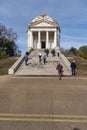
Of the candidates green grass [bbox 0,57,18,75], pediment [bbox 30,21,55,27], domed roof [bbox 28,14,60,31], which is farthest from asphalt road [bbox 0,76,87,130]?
pediment [bbox 30,21,55,27]

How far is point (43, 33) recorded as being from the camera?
285 ft

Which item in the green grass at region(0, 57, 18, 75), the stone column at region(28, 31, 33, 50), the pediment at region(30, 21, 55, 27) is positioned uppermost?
the pediment at region(30, 21, 55, 27)

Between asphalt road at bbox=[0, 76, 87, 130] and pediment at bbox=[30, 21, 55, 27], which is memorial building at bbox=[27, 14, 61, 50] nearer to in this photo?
pediment at bbox=[30, 21, 55, 27]

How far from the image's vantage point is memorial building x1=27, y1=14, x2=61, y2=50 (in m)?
83.8

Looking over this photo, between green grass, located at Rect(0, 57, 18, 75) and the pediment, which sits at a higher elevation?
the pediment

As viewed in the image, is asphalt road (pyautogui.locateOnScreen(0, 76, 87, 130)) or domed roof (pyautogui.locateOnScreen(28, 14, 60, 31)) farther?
domed roof (pyautogui.locateOnScreen(28, 14, 60, 31))

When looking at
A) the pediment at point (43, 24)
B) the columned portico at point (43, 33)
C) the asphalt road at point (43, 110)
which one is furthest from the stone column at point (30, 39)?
the asphalt road at point (43, 110)

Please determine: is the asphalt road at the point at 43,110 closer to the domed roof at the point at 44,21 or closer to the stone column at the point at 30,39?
the domed roof at the point at 44,21

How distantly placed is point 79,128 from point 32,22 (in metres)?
74.6

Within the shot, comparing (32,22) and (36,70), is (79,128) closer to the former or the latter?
(36,70)

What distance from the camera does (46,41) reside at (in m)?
86.5

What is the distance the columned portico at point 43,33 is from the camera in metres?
83.8

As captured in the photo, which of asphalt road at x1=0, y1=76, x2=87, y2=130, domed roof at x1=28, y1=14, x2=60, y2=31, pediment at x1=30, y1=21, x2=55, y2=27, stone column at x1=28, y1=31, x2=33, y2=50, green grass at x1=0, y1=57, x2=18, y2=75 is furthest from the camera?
stone column at x1=28, y1=31, x2=33, y2=50

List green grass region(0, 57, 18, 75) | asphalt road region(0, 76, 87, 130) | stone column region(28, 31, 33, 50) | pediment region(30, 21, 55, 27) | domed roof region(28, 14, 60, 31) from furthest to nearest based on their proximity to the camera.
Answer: stone column region(28, 31, 33, 50)
pediment region(30, 21, 55, 27)
domed roof region(28, 14, 60, 31)
green grass region(0, 57, 18, 75)
asphalt road region(0, 76, 87, 130)
